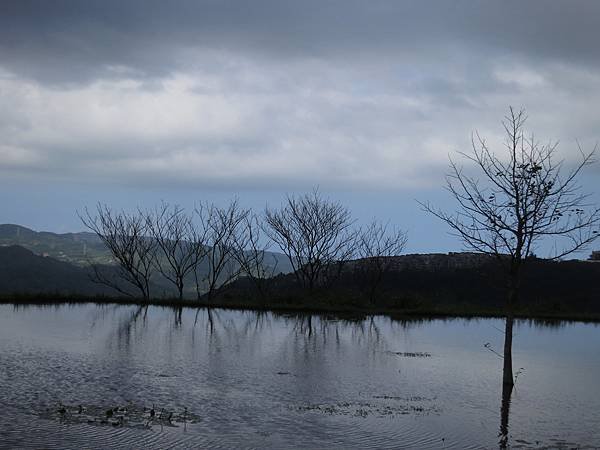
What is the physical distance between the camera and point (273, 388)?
1052 cm

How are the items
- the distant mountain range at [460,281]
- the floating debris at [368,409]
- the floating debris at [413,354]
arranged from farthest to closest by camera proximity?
the distant mountain range at [460,281], the floating debris at [413,354], the floating debris at [368,409]

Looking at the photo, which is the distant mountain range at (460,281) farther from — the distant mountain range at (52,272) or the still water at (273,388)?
the still water at (273,388)

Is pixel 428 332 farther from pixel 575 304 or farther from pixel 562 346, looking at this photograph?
pixel 575 304

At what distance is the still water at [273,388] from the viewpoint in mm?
7598

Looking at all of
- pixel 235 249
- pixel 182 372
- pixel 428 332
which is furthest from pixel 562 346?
pixel 235 249

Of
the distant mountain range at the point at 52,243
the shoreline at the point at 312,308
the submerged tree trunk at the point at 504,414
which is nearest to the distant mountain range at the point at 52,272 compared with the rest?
the distant mountain range at the point at 52,243

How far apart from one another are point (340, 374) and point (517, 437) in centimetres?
445

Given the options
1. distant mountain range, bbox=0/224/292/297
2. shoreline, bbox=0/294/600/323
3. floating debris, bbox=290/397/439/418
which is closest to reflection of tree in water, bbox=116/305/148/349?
shoreline, bbox=0/294/600/323

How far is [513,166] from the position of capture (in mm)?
11617

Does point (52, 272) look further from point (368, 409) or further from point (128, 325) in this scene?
point (368, 409)

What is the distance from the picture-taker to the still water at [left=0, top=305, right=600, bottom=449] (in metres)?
7.60

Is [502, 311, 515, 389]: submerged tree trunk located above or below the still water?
above

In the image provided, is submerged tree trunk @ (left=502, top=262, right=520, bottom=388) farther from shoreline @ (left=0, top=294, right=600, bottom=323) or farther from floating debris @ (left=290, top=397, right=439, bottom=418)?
shoreline @ (left=0, top=294, right=600, bottom=323)

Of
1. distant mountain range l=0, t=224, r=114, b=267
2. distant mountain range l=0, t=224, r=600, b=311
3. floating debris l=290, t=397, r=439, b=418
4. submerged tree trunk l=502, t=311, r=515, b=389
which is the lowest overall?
floating debris l=290, t=397, r=439, b=418
